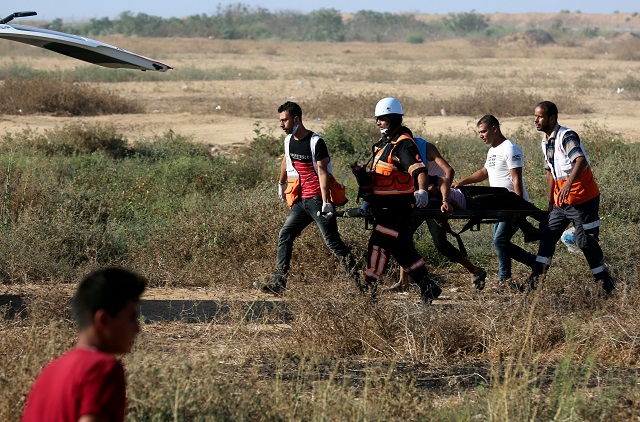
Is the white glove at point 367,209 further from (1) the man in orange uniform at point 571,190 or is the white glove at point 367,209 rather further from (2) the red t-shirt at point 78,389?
(2) the red t-shirt at point 78,389

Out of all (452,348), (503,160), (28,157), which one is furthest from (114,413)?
(28,157)

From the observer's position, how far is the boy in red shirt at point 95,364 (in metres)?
2.96

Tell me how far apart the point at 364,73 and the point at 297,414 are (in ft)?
104

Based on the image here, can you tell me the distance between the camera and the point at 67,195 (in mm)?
10531

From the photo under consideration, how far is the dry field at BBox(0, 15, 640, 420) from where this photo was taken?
6.54 metres

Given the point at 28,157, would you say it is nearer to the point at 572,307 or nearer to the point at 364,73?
the point at 572,307

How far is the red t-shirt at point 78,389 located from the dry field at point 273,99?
1.60 m

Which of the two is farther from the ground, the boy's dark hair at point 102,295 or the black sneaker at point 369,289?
the boy's dark hair at point 102,295

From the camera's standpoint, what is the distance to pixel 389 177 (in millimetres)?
7324

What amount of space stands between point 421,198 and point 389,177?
293mm

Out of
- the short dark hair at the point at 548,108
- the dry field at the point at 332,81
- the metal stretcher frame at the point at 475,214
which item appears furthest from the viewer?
the dry field at the point at 332,81

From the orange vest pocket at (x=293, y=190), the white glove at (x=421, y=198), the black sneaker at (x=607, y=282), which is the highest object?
the white glove at (x=421, y=198)

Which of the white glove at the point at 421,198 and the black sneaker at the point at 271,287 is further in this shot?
the black sneaker at the point at 271,287

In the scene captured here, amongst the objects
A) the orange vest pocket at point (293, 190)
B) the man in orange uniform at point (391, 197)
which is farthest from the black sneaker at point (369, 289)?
the orange vest pocket at point (293, 190)
